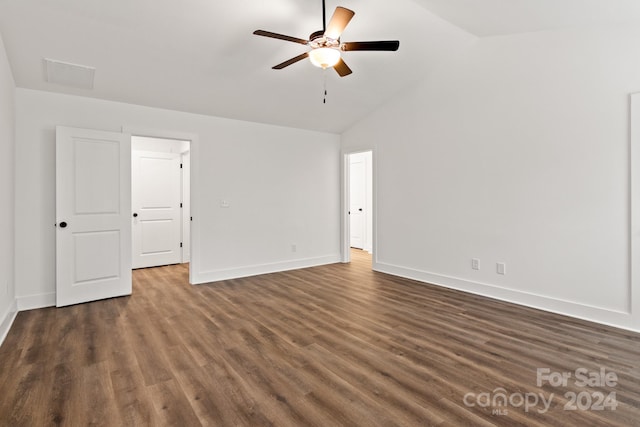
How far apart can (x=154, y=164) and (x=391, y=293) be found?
493cm

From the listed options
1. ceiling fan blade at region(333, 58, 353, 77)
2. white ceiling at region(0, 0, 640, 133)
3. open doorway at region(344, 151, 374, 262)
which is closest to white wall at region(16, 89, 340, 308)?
white ceiling at region(0, 0, 640, 133)

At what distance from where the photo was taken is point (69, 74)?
3.51 metres

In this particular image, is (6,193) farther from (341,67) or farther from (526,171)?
(526,171)

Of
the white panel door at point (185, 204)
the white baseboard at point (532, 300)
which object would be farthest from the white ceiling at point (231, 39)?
the white baseboard at point (532, 300)

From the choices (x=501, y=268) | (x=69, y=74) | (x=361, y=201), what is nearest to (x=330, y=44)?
(x=69, y=74)

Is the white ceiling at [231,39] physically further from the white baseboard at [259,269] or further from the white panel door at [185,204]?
the white baseboard at [259,269]

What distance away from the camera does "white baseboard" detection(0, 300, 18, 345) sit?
2898mm

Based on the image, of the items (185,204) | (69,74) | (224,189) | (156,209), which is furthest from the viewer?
(185,204)

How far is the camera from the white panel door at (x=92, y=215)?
383 cm

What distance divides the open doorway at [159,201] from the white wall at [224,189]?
1.29 metres

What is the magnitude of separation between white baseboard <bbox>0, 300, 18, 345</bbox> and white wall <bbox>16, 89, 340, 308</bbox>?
18 cm

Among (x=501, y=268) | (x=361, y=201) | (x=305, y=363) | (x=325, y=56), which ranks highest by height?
(x=325, y=56)

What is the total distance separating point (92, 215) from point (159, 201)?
2282mm

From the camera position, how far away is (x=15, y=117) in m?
3.67
